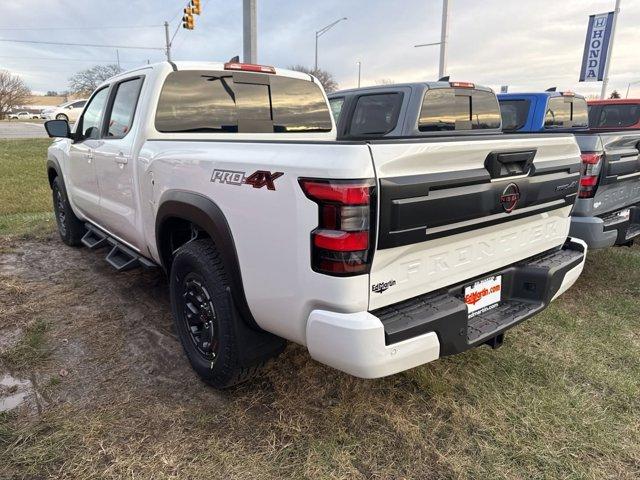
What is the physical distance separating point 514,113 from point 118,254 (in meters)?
5.79

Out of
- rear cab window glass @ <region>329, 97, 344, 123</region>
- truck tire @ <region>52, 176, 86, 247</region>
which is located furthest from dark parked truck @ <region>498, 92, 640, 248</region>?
truck tire @ <region>52, 176, 86, 247</region>

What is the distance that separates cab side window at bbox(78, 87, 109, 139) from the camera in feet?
14.1

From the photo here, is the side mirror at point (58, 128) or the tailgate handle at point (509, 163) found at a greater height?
the side mirror at point (58, 128)

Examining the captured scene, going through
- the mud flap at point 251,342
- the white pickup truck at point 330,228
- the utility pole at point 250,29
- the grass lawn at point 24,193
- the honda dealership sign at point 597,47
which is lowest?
the grass lawn at point 24,193

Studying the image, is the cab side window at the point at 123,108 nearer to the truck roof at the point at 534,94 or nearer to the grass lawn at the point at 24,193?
the grass lawn at the point at 24,193

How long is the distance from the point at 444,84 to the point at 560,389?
343 centimetres

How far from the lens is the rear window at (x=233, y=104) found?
11.0ft

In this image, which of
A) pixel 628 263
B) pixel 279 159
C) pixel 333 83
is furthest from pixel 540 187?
pixel 333 83

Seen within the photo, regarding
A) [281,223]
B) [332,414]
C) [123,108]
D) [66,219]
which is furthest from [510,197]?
[66,219]

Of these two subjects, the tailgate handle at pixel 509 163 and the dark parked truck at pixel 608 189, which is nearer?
the tailgate handle at pixel 509 163

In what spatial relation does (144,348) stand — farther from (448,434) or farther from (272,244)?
(448,434)

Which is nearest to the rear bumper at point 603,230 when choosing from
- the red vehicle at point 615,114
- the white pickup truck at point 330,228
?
the white pickup truck at point 330,228

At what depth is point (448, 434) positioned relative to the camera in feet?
8.05

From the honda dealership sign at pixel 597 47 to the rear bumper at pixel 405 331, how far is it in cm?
2136
